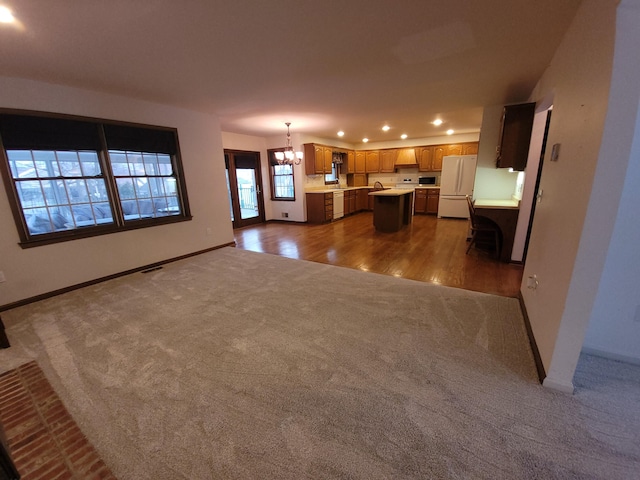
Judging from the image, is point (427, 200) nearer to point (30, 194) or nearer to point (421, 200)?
point (421, 200)

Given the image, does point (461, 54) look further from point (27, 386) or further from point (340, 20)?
point (27, 386)

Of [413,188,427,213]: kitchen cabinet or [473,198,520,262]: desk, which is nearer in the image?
[473,198,520,262]: desk

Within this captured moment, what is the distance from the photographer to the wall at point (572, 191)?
4.45ft

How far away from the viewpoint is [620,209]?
166 centimetres

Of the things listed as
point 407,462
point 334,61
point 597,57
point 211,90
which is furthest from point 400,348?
point 211,90

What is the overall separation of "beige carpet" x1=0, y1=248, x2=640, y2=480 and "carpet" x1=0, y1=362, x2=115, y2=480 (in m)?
0.05

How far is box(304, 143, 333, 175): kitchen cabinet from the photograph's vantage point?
7027 millimetres

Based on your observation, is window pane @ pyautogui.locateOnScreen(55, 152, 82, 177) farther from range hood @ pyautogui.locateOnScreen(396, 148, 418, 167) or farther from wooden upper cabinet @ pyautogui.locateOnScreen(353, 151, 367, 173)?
range hood @ pyautogui.locateOnScreen(396, 148, 418, 167)

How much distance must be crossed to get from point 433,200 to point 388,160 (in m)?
2.10

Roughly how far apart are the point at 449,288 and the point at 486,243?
188 centimetres

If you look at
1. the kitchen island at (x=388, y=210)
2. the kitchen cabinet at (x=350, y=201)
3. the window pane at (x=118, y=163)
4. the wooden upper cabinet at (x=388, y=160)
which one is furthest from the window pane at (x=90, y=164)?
the wooden upper cabinet at (x=388, y=160)

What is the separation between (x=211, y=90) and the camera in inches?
131

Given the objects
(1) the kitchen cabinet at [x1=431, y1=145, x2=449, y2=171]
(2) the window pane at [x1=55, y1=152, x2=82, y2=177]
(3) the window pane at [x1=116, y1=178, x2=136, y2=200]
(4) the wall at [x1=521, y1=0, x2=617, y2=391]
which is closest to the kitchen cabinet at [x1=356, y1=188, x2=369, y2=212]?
(1) the kitchen cabinet at [x1=431, y1=145, x2=449, y2=171]

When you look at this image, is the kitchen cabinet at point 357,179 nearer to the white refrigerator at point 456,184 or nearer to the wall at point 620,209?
the white refrigerator at point 456,184
